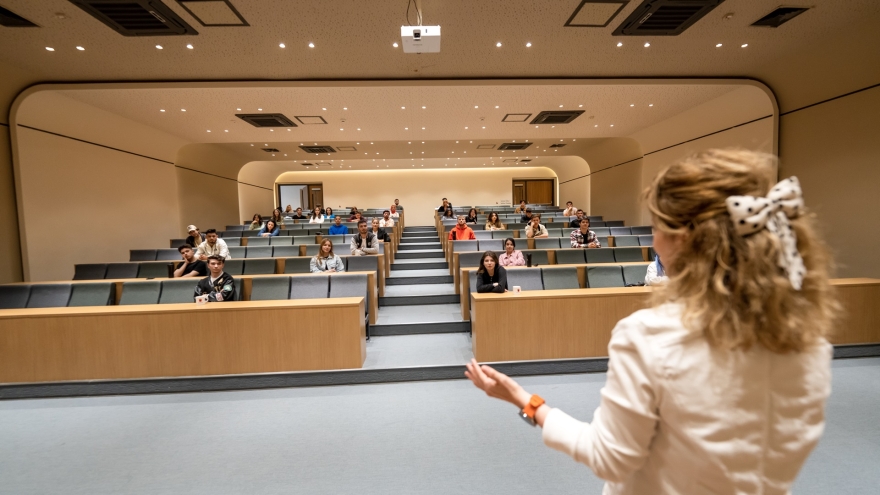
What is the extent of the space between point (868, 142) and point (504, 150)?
10.3m

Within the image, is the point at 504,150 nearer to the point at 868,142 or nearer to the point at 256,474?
the point at 868,142

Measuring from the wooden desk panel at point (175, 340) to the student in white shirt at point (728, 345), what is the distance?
3.13 metres

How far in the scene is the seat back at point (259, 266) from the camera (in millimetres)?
5801

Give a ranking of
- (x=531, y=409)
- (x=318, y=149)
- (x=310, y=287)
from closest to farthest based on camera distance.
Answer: (x=531, y=409) → (x=310, y=287) → (x=318, y=149)

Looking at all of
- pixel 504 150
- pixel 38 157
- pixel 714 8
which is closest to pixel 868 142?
pixel 714 8

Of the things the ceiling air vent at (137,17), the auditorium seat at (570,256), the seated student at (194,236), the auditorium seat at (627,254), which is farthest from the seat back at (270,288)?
the auditorium seat at (627,254)

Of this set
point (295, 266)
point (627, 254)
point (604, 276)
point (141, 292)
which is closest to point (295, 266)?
point (295, 266)

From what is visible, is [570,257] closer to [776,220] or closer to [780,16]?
[780,16]

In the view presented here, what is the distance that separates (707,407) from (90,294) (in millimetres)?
5936

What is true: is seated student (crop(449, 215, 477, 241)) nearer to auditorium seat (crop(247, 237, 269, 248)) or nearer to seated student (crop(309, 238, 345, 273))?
seated student (crop(309, 238, 345, 273))

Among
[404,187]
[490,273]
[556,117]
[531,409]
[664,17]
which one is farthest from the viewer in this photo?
[404,187]

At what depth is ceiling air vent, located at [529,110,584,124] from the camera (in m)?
8.79

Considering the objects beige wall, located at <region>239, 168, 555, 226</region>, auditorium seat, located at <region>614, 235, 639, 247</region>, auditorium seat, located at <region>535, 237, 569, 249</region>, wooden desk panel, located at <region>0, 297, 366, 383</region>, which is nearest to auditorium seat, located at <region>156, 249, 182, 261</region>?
wooden desk panel, located at <region>0, 297, 366, 383</region>

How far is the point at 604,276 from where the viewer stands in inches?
195
